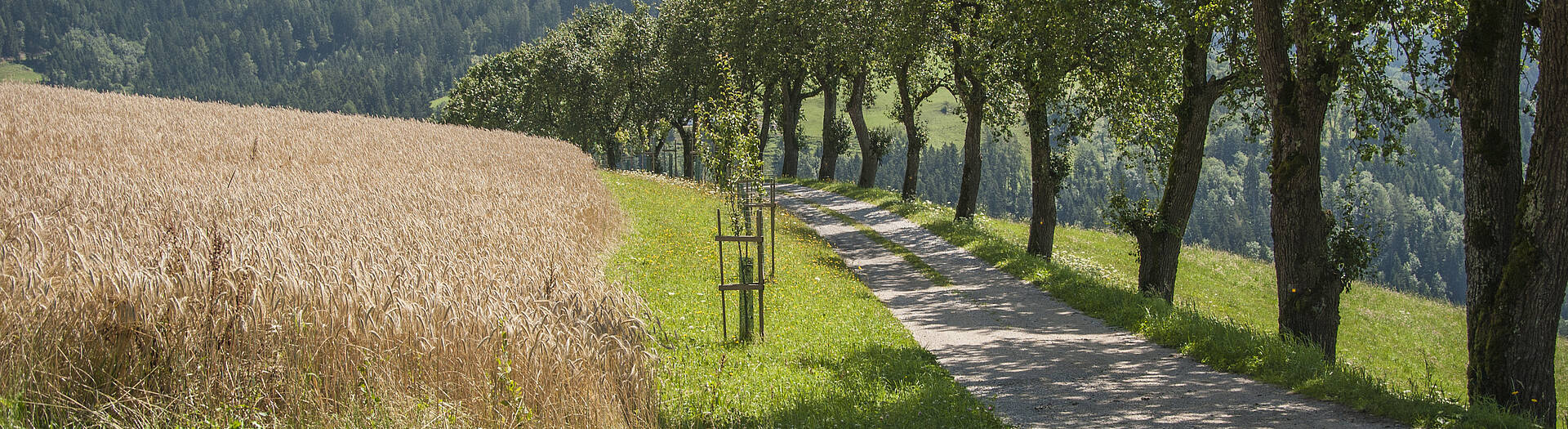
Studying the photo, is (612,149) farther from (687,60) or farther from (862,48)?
(862,48)

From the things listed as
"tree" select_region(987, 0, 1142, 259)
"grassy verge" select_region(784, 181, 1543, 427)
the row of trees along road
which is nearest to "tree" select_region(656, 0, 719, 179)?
the row of trees along road

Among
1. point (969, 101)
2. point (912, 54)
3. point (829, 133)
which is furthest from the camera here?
point (829, 133)

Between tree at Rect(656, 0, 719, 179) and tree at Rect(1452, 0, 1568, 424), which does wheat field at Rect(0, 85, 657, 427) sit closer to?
tree at Rect(1452, 0, 1568, 424)

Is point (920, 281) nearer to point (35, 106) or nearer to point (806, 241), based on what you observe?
point (806, 241)

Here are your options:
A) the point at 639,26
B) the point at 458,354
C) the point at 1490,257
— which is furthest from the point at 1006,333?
the point at 639,26

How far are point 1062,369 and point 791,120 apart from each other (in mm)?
39251

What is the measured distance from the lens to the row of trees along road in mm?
10445

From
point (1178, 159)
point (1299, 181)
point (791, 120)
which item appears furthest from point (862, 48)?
point (1299, 181)

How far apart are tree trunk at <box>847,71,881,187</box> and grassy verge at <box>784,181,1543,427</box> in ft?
3.90

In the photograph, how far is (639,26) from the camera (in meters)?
59.3

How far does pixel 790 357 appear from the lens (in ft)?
37.2

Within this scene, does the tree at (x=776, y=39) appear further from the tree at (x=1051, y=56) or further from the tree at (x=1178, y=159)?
the tree at (x=1178, y=159)

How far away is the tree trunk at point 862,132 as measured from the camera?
138 feet

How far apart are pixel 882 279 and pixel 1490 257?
1119cm
